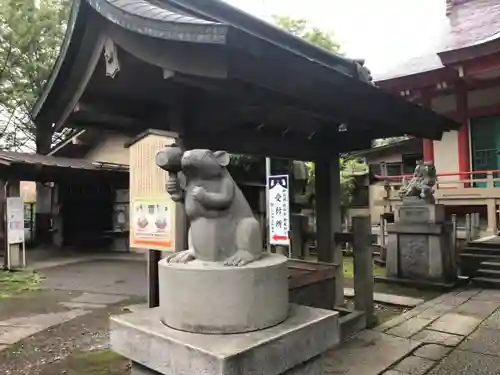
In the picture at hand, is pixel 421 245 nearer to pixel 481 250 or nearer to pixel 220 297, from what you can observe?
pixel 481 250

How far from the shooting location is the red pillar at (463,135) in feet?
35.9

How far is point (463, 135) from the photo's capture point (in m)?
11.1

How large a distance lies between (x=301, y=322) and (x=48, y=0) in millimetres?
16085

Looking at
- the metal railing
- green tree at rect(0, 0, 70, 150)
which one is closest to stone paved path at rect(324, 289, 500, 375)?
the metal railing

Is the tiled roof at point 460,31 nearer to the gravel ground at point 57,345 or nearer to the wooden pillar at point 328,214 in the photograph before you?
the wooden pillar at point 328,214

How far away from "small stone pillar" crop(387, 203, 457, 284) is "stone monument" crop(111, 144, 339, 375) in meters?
5.55

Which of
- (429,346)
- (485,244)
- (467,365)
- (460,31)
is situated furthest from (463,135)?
(467,365)

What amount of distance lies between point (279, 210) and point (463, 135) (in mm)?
6696

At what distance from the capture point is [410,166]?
1784 centimetres

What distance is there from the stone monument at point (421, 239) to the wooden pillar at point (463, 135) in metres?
3.45

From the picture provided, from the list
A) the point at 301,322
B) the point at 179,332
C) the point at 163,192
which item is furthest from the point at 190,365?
the point at 163,192

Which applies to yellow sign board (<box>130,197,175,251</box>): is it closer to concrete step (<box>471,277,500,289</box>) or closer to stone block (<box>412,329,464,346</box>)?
stone block (<box>412,329,464,346</box>)

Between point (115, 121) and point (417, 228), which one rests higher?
point (115, 121)

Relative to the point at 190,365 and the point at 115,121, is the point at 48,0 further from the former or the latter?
the point at 190,365
